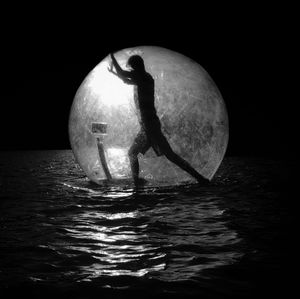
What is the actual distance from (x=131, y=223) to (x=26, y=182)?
6.51 meters

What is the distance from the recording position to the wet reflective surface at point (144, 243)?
3387 millimetres

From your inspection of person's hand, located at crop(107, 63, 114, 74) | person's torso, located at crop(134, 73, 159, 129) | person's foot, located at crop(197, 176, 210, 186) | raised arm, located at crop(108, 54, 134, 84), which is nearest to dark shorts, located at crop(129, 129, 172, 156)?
person's torso, located at crop(134, 73, 159, 129)

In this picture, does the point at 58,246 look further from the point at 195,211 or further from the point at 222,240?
the point at 195,211

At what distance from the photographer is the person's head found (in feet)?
25.1

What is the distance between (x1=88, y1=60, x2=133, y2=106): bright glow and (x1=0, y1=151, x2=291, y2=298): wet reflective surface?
166 centimetres

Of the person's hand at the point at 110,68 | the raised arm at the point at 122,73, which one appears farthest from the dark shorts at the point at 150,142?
the person's hand at the point at 110,68

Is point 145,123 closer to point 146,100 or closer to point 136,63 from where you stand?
point 146,100

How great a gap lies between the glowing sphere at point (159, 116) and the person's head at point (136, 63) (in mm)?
132

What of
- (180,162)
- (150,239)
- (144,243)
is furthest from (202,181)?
(144,243)

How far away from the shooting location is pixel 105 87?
783cm

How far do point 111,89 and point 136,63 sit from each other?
2.14 feet

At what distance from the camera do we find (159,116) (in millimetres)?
7516

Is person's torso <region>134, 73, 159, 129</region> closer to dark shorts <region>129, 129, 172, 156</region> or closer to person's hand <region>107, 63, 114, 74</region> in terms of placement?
dark shorts <region>129, 129, 172, 156</region>

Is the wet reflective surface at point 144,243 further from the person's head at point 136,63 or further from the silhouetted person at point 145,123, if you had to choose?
the person's head at point 136,63
